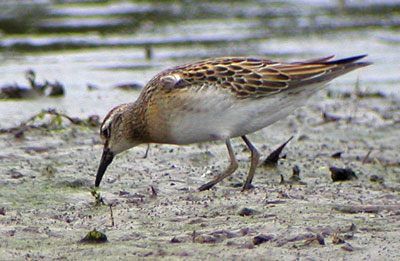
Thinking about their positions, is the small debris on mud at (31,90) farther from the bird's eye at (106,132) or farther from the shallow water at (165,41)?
the bird's eye at (106,132)

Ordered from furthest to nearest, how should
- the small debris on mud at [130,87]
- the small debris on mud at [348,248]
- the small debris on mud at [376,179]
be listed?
the small debris on mud at [130,87] → the small debris on mud at [376,179] → the small debris on mud at [348,248]

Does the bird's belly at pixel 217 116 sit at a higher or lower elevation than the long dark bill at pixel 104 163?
higher

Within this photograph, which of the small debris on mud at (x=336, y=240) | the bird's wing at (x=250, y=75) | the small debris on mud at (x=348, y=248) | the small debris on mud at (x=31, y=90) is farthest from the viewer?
the small debris on mud at (x=31, y=90)

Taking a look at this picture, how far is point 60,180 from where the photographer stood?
770cm

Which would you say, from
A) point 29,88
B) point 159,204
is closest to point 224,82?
point 159,204

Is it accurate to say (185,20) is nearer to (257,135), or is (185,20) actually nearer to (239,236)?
(257,135)

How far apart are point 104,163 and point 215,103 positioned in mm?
1290

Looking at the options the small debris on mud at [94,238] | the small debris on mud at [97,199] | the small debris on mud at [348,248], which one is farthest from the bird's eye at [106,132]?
the small debris on mud at [348,248]

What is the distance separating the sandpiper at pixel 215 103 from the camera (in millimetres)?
7457

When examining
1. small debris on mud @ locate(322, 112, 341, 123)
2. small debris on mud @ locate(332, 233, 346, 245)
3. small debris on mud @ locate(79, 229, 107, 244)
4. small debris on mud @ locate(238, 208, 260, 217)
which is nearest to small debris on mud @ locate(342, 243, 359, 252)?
small debris on mud @ locate(332, 233, 346, 245)

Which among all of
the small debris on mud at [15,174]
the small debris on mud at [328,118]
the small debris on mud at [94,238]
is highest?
the small debris on mud at [94,238]

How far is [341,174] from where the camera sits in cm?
808

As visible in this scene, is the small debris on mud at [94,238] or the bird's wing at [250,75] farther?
the bird's wing at [250,75]

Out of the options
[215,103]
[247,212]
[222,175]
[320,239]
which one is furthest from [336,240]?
[215,103]
